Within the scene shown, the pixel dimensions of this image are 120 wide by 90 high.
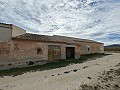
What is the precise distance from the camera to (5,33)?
17734mm

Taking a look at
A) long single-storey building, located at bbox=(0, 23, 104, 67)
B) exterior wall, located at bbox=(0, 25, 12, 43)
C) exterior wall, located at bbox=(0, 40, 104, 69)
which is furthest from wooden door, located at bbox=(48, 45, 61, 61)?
exterior wall, located at bbox=(0, 25, 12, 43)

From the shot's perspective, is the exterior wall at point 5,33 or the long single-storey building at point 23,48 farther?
the exterior wall at point 5,33

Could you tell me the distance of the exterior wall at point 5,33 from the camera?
17.4m

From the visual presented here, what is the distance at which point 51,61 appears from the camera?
2300 cm

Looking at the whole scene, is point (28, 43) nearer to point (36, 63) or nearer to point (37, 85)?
point (36, 63)

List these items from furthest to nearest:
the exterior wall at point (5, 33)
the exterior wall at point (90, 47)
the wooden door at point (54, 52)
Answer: the exterior wall at point (90, 47), the wooden door at point (54, 52), the exterior wall at point (5, 33)

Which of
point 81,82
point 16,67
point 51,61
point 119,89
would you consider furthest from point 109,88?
point 51,61

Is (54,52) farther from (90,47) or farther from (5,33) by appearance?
(90,47)

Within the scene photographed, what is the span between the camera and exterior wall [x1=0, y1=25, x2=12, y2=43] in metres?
17.4

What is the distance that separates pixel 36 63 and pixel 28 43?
3.07m

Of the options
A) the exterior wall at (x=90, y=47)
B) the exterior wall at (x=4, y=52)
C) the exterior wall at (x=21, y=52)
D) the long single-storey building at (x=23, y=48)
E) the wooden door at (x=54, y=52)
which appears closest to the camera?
the exterior wall at (x=4, y=52)

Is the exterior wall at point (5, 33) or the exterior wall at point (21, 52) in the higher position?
the exterior wall at point (5, 33)

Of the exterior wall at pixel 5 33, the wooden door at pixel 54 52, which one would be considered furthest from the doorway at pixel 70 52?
the exterior wall at pixel 5 33

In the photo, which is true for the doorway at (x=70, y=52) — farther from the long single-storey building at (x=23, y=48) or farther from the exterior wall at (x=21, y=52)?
the exterior wall at (x=21, y=52)
